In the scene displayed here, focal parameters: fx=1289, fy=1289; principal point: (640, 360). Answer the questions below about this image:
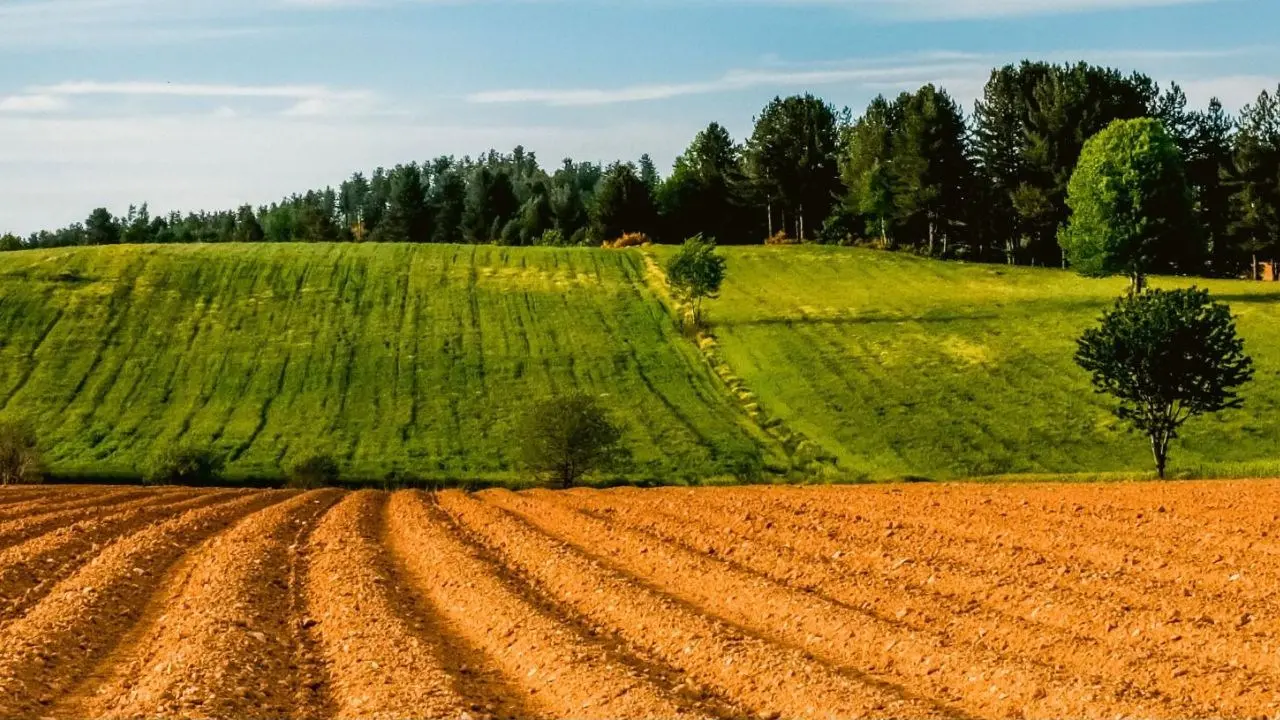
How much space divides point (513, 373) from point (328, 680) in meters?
61.3

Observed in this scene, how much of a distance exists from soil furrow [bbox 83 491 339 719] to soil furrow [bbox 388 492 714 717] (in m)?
2.26

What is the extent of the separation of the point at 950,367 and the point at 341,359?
119ft

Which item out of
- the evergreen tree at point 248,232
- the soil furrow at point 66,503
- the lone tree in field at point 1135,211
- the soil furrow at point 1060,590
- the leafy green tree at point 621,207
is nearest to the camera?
the soil furrow at point 1060,590

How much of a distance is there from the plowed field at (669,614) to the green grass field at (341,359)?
31905 mm

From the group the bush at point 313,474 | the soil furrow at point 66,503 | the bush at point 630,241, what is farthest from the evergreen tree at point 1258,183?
the soil furrow at point 66,503

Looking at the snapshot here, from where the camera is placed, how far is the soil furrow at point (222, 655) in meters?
12.9

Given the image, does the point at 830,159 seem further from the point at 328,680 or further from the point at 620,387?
the point at 328,680

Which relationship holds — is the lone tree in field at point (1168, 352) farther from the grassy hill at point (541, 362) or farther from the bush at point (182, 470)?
the bush at point (182, 470)

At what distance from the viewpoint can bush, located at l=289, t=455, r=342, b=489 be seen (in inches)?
2228

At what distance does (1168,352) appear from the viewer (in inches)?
1780

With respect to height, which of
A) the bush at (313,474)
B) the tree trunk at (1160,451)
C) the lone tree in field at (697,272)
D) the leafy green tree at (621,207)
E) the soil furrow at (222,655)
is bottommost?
the bush at (313,474)

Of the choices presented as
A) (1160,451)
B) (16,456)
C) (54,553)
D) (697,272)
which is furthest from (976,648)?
(697,272)

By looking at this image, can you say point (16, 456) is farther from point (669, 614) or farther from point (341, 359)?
point (669, 614)

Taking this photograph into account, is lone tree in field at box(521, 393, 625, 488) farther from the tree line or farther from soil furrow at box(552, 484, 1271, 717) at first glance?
the tree line
